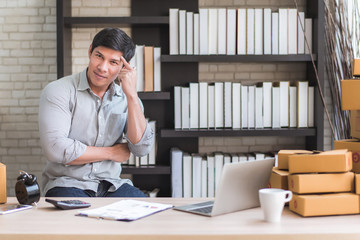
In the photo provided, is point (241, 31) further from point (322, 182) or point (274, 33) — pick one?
point (322, 182)

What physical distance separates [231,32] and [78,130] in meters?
1.46

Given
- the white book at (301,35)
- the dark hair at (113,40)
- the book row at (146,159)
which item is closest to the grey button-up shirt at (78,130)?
the dark hair at (113,40)

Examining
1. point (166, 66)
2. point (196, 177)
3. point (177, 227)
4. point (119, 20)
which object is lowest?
point (196, 177)

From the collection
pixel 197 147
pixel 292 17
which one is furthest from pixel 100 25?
pixel 292 17

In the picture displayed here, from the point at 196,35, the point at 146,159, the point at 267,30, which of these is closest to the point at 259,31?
the point at 267,30

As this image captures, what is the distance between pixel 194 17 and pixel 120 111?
43.8 inches

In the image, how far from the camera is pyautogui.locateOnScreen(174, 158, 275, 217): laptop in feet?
4.96

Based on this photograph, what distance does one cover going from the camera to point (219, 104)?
11.0ft

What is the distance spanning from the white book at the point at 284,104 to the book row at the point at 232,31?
24 centimetres

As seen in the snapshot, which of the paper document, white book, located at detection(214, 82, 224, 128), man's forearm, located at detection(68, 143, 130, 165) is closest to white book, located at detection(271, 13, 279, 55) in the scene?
white book, located at detection(214, 82, 224, 128)

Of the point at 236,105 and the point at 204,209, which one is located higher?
the point at 236,105

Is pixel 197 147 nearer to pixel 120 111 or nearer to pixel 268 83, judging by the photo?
pixel 268 83

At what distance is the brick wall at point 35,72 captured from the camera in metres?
3.66

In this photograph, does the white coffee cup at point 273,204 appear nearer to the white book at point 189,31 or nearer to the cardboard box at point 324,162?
the cardboard box at point 324,162
